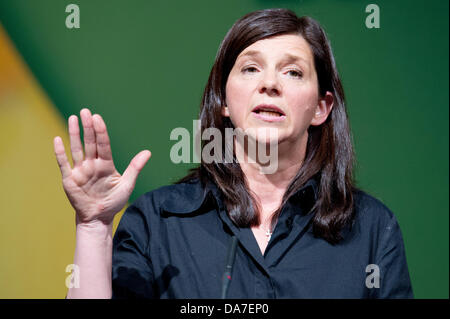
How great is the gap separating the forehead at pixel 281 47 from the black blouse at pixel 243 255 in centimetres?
41

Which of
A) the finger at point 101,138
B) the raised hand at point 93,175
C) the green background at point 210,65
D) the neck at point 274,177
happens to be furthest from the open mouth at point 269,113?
the green background at point 210,65

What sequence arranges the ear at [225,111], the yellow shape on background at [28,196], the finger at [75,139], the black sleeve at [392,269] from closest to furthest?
1. the finger at [75,139]
2. the black sleeve at [392,269]
3. the ear at [225,111]
4. the yellow shape on background at [28,196]

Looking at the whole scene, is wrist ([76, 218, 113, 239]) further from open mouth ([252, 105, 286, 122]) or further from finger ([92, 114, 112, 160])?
open mouth ([252, 105, 286, 122])

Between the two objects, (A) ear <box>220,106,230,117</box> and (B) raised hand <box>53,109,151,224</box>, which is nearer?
(B) raised hand <box>53,109,151,224</box>

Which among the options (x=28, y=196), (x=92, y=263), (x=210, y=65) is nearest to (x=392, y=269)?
(x=92, y=263)

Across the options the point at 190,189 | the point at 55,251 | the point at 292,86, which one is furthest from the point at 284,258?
the point at 55,251

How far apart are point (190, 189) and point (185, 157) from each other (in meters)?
0.58

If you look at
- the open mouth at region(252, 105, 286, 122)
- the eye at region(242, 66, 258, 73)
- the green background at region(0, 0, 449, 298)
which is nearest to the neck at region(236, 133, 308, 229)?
the open mouth at region(252, 105, 286, 122)

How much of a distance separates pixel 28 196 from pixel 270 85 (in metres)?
1.16

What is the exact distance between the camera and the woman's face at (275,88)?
1527 millimetres

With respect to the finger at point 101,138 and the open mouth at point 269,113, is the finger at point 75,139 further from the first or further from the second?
the open mouth at point 269,113

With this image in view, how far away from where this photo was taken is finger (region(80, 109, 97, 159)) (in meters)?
1.18

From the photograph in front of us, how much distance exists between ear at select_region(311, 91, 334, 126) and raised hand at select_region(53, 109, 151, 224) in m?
0.65

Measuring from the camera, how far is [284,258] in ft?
4.66
